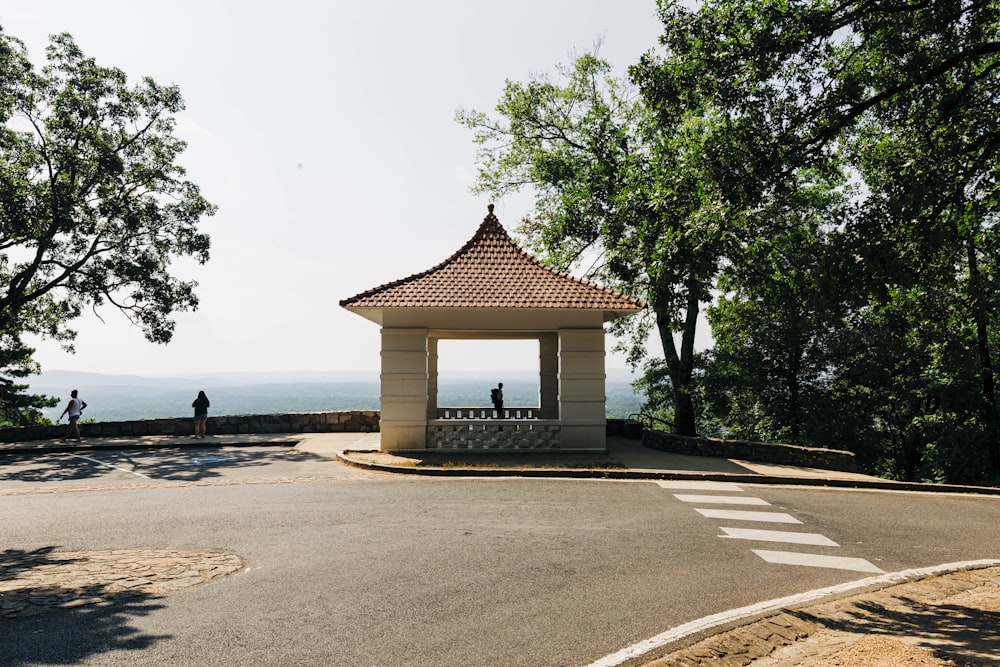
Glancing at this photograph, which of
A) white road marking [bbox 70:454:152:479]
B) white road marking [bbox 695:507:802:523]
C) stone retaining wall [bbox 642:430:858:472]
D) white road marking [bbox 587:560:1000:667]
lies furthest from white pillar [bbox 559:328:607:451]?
white road marking [bbox 587:560:1000:667]

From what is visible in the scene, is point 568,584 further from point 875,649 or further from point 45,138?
point 45,138

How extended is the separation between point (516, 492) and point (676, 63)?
8588 millimetres

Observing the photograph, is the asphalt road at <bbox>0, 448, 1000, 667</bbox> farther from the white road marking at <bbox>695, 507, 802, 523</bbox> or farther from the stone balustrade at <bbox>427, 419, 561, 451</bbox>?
the stone balustrade at <bbox>427, 419, 561, 451</bbox>

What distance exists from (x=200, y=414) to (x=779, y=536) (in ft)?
59.5

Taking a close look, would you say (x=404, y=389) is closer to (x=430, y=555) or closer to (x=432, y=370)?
(x=432, y=370)

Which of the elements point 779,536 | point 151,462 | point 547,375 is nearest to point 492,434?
point 547,375

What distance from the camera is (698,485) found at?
13930 millimetres

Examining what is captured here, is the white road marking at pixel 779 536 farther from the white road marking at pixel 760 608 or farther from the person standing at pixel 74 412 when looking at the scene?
the person standing at pixel 74 412

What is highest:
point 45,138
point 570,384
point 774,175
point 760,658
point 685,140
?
point 45,138

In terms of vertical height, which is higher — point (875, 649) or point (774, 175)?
point (774, 175)

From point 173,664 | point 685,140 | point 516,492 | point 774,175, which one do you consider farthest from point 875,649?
point 685,140

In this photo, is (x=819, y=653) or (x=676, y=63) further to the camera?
(x=676, y=63)

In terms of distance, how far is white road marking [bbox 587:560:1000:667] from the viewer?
5654mm

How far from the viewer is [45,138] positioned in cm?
2705
